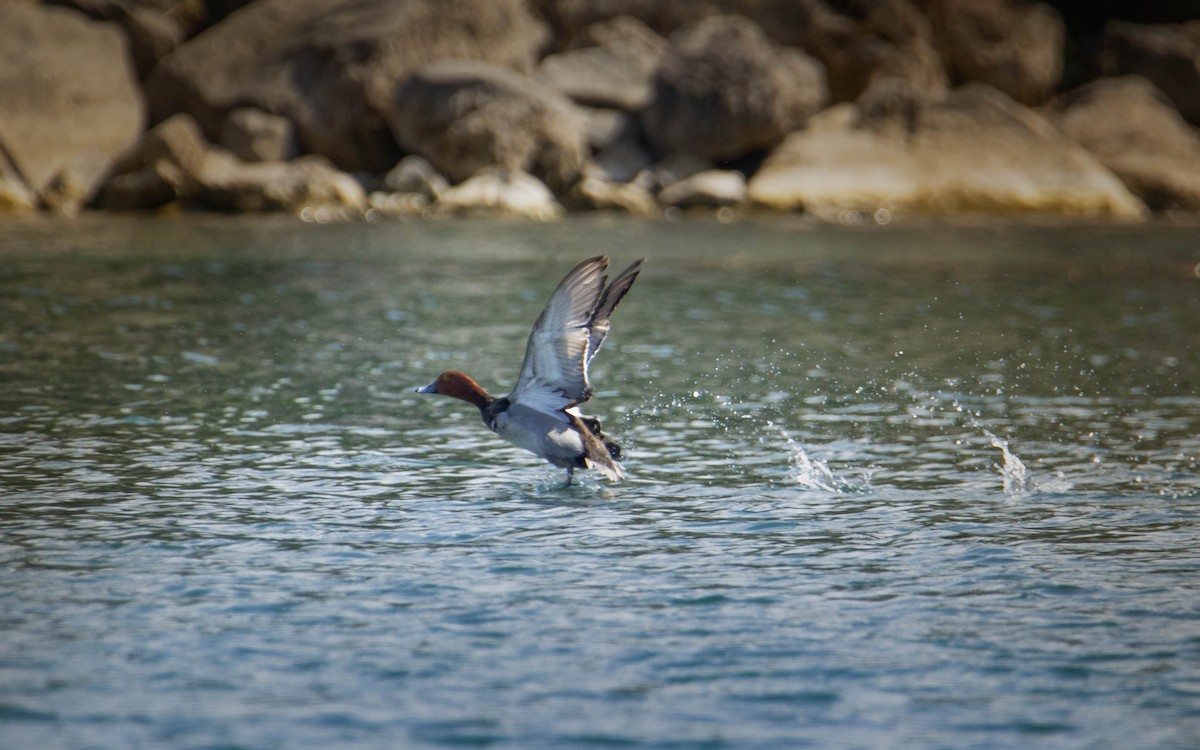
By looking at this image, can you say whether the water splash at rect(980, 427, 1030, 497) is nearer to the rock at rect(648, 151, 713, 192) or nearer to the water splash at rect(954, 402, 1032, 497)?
the water splash at rect(954, 402, 1032, 497)

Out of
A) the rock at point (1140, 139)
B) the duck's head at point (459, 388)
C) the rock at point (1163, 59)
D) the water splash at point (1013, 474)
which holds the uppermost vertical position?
the rock at point (1163, 59)

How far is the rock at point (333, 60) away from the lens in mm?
39938

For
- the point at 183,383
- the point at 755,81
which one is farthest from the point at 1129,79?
the point at 183,383

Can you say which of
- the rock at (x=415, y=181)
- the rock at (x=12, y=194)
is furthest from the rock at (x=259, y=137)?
the rock at (x=12, y=194)

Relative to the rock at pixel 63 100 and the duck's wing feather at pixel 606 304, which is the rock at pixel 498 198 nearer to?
the rock at pixel 63 100

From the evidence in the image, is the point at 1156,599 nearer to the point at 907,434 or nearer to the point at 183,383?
the point at 907,434

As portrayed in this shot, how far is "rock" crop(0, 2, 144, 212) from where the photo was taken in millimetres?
37844

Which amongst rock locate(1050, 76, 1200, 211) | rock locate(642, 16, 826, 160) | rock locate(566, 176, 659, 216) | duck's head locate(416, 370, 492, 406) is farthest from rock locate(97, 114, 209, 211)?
duck's head locate(416, 370, 492, 406)

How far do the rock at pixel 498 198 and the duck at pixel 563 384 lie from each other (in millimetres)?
27670

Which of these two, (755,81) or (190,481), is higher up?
(755,81)

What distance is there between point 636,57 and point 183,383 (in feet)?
103

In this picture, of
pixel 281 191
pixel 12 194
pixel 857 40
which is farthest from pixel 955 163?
pixel 12 194

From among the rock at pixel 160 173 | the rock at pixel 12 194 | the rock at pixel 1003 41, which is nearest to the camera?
the rock at pixel 12 194

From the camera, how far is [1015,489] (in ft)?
34.4
